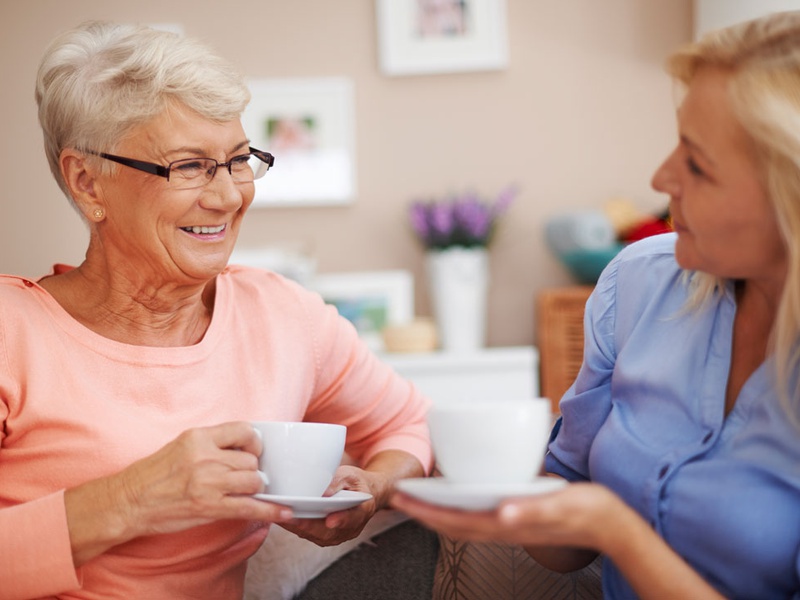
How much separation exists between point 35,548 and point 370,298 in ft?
7.42

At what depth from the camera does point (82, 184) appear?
55.2 inches

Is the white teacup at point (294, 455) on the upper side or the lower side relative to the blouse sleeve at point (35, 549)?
upper

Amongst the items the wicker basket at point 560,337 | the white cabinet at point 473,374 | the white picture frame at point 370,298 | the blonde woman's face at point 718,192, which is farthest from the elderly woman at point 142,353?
the white picture frame at point 370,298

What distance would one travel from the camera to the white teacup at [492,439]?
2.95 ft

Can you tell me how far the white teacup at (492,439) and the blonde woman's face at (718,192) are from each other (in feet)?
0.85

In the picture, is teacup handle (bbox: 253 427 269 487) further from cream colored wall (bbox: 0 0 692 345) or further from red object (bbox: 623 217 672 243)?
cream colored wall (bbox: 0 0 692 345)

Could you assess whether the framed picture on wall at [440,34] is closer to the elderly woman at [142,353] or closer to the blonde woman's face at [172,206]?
the elderly woman at [142,353]

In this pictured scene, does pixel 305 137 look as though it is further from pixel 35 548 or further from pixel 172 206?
pixel 35 548

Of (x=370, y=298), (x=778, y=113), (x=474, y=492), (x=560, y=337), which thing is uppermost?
(x=778, y=113)

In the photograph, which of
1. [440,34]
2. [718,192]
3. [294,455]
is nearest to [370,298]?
[440,34]

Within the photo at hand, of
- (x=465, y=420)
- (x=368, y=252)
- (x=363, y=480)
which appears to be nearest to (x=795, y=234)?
(x=465, y=420)

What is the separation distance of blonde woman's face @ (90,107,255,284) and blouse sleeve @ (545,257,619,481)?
0.54 meters

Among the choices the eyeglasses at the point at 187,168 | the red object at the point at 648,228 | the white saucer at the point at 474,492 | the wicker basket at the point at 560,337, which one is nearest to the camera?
the white saucer at the point at 474,492

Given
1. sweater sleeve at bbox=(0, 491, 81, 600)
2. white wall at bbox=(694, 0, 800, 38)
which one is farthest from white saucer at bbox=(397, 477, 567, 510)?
white wall at bbox=(694, 0, 800, 38)
